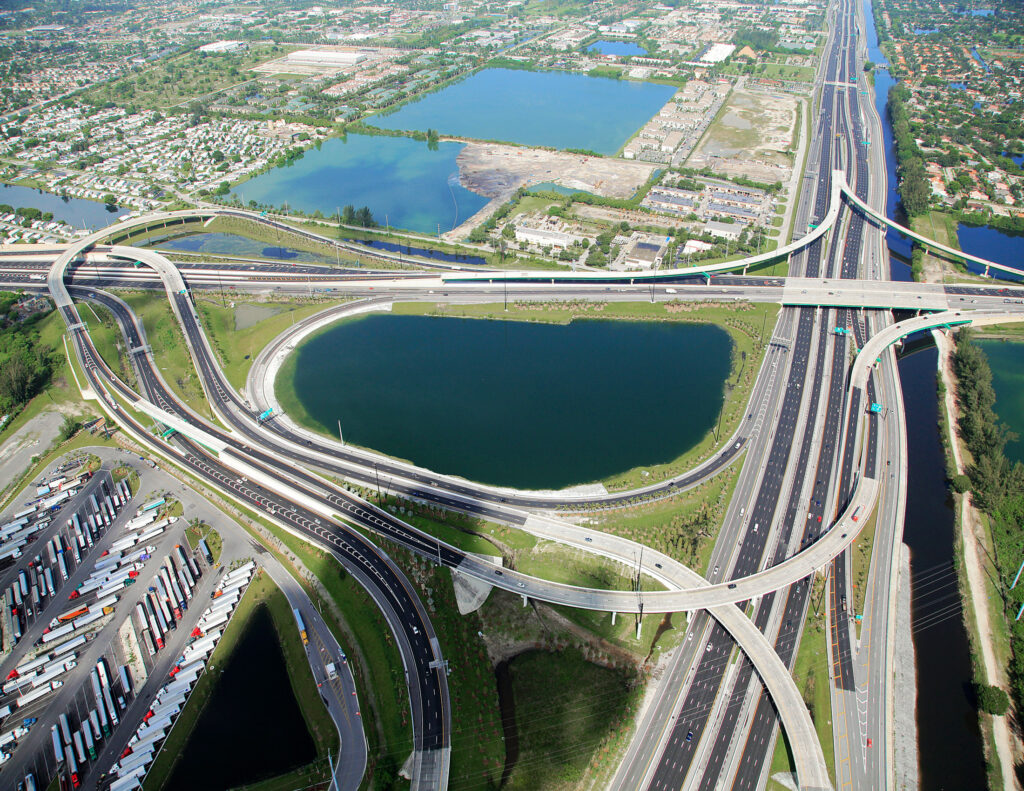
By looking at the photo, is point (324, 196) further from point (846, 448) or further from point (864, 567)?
point (864, 567)

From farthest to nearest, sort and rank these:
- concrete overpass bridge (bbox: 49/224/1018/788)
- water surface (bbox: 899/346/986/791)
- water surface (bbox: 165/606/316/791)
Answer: water surface (bbox: 165/606/316/791) → concrete overpass bridge (bbox: 49/224/1018/788) → water surface (bbox: 899/346/986/791)

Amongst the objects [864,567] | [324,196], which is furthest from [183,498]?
[324,196]

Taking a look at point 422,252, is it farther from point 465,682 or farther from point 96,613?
point 465,682

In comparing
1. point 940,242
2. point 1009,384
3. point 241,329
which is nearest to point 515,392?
point 241,329

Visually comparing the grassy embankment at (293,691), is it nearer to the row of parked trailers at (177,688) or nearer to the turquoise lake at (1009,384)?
the row of parked trailers at (177,688)

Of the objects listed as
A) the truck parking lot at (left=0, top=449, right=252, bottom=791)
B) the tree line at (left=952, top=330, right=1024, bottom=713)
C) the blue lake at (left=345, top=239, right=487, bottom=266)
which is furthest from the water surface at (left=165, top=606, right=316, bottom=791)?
the blue lake at (left=345, top=239, right=487, bottom=266)

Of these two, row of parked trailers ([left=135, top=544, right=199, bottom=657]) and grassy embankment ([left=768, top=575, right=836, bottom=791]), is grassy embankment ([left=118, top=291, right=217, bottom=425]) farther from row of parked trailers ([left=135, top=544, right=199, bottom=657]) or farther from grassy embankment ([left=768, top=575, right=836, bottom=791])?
grassy embankment ([left=768, top=575, right=836, bottom=791])

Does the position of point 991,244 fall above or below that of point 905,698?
above

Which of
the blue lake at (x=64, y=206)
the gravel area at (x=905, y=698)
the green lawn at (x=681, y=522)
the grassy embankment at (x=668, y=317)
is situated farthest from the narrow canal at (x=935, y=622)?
the blue lake at (x=64, y=206)
